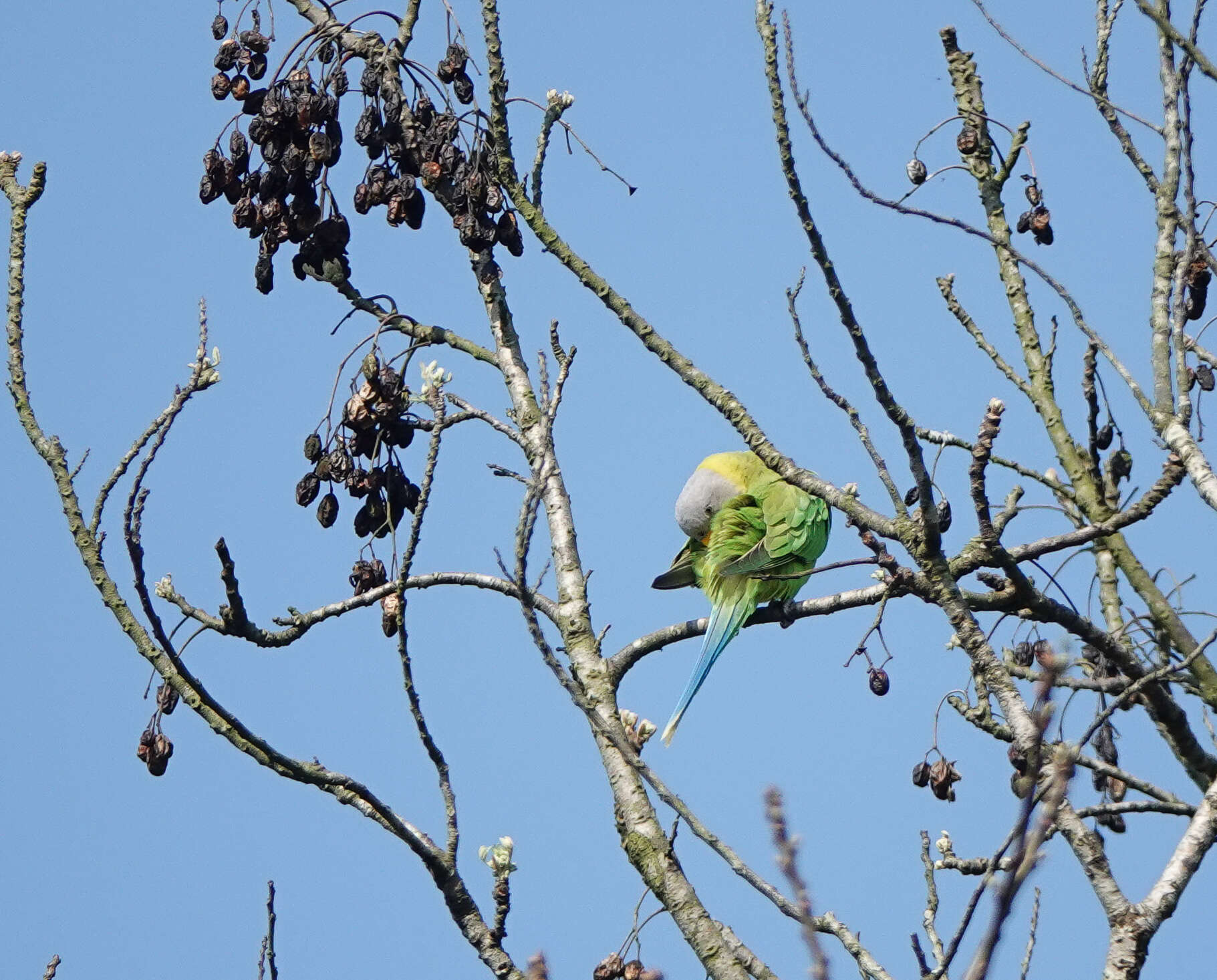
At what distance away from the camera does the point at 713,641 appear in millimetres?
5742

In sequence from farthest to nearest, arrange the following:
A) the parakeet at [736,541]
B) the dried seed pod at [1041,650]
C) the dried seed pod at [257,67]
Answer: the parakeet at [736,541] → the dried seed pod at [257,67] → the dried seed pod at [1041,650]

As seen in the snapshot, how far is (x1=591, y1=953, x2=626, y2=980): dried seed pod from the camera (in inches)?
159

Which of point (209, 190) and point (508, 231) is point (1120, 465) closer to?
point (508, 231)

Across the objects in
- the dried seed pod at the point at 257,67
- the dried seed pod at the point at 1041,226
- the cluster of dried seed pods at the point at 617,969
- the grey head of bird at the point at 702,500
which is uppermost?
the dried seed pod at the point at 257,67

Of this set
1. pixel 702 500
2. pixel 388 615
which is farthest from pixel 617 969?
pixel 702 500

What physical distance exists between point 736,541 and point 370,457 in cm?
206

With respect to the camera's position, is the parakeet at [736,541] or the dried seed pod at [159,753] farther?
the parakeet at [736,541]

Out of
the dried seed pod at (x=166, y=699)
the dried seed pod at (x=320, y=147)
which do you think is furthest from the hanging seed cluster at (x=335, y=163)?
the dried seed pod at (x=166, y=699)

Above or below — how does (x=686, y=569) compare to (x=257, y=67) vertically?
below

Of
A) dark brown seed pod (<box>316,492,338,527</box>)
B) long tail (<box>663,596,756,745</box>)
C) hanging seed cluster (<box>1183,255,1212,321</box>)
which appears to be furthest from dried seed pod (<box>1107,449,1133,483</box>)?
dark brown seed pod (<box>316,492,338,527</box>)

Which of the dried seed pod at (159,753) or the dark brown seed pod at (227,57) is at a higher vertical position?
the dark brown seed pod at (227,57)

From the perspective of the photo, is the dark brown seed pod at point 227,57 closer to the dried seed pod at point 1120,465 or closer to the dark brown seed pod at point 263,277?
the dark brown seed pod at point 263,277

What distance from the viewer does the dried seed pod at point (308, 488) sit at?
4.68 meters

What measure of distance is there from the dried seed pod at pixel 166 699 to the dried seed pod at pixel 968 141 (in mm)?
3939
